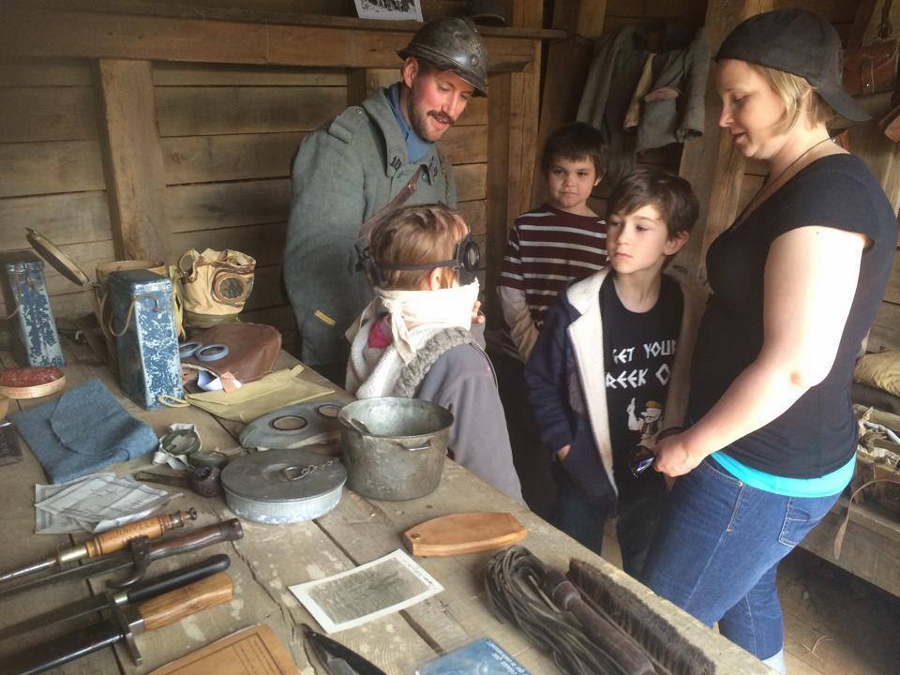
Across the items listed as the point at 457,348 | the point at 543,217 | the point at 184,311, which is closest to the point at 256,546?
the point at 457,348

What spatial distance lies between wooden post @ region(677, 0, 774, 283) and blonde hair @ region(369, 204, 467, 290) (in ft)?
7.06

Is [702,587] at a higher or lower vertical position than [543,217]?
lower

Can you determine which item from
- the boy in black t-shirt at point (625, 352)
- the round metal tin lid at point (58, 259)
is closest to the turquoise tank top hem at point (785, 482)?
the boy in black t-shirt at point (625, 352)

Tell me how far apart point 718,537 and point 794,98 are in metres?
0.99

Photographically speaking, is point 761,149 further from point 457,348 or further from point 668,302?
point 457,348

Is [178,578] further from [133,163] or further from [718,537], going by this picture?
[133,163]

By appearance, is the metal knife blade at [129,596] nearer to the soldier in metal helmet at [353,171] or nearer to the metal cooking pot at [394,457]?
the metal cooking pot at [394,457]

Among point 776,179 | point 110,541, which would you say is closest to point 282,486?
point 110,541

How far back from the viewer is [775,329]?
1.37 metres

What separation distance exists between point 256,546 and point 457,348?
677mm

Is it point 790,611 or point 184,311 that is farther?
point 790,611

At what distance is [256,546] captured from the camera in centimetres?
127

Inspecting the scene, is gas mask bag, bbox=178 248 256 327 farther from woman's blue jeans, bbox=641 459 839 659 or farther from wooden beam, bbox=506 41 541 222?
wooden beam, bbox=506 41 541 222

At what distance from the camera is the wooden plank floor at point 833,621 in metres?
2.68
